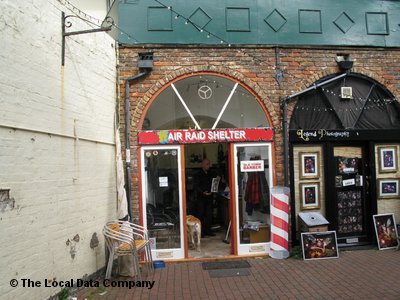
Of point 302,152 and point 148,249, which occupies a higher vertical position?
point 302,152

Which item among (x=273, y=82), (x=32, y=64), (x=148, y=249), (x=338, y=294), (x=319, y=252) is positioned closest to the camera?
(x=32, y=64)

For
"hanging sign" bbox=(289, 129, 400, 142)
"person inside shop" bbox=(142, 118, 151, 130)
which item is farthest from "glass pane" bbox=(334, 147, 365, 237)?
"person inside shop" bbox=(142, 118, 151, 130)

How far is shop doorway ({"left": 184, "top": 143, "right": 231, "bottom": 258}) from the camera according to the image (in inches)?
320

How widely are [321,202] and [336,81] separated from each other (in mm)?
2534

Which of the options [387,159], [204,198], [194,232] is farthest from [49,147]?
[387,159]

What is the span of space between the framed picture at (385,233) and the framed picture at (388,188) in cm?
54

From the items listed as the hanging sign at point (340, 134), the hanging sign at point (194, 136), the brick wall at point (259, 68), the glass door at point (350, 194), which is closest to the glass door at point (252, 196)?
the hanging sign at point (194, 136)

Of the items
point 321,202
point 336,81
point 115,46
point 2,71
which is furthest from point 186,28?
point 321,202

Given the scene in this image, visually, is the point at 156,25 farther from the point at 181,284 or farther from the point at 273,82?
the point at 181,284

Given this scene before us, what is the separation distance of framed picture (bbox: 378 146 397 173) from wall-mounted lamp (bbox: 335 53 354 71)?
6.21 ft

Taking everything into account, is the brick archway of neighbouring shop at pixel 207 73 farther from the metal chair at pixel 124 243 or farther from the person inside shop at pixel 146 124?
the metal chair at pixel 124 243

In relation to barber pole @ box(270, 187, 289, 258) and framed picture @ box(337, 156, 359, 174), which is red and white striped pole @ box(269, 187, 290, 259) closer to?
barber pole @ box(270, 187, 289, 258)

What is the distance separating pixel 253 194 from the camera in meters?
7.15

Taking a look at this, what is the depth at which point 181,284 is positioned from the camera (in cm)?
556
